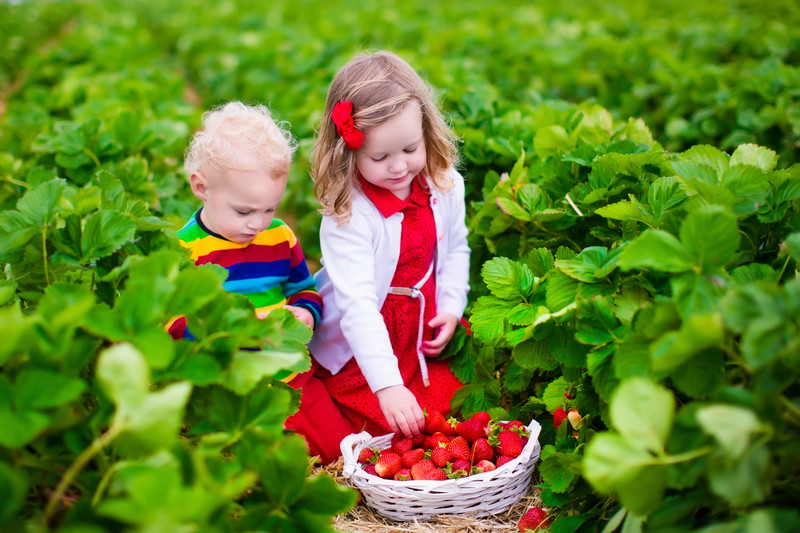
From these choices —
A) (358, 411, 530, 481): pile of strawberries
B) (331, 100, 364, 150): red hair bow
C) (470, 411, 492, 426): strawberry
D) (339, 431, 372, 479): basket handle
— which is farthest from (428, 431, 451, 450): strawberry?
(331, 100, 364, 150): red hair bow

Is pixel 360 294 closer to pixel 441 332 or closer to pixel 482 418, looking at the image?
pixel 441 332

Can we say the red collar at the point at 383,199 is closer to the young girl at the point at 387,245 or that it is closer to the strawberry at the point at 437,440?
the young girl at the point at 387,245

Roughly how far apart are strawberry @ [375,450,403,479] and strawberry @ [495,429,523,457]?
31 centimetres

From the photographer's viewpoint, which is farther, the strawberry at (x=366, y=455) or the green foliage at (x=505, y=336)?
the strawberry at (x=366, y=455)

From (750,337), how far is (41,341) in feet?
3.93

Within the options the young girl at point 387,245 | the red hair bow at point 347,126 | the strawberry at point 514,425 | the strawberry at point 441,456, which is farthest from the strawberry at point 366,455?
the red hair bow at point 347,126

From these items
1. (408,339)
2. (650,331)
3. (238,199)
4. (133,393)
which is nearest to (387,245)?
(408,339)

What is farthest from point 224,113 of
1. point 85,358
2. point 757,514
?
point 757,514

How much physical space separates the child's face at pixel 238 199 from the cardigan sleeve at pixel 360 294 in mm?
239

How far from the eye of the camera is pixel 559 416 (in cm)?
194

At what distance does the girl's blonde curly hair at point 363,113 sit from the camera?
1952 millimetres

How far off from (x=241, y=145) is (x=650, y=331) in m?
1.30

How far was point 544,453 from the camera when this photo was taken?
5.81ft

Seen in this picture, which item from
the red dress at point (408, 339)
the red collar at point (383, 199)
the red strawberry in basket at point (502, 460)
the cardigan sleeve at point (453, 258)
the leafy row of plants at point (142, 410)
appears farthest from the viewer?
the cardigan sleeve at point (453, 258)
